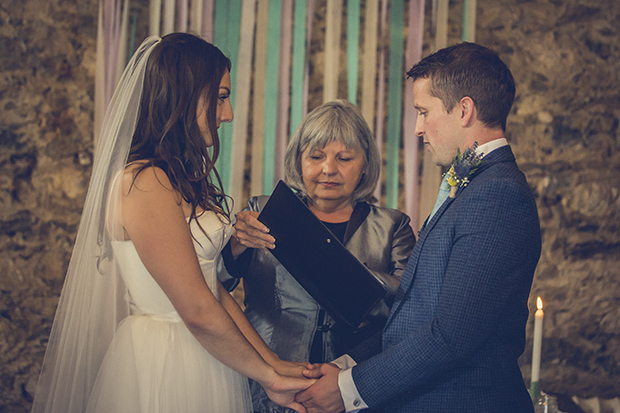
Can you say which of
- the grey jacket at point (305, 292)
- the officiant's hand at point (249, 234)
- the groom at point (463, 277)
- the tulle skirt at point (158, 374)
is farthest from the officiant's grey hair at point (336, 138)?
the tulle skirt at point (158, 374)

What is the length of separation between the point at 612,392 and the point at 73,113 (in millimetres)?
3088

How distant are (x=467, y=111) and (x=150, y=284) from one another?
98cm

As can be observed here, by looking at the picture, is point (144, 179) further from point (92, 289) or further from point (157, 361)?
point (157, 361)

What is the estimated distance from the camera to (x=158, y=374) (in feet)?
4.30

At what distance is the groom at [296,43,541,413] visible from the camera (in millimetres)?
1142

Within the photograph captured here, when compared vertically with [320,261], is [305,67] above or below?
above

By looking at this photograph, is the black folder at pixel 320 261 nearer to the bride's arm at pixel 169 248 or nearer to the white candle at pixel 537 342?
the bride's arm at pixel 169 248

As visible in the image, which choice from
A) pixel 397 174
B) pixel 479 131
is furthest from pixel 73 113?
pixel 479 131

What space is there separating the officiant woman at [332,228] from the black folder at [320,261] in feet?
0.19

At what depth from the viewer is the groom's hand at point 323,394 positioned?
1358mm

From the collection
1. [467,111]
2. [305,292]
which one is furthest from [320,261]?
[467,111]

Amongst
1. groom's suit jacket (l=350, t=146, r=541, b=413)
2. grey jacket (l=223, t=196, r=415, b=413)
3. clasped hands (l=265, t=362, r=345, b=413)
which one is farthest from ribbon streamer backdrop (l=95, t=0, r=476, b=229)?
groom's suit jacket (l=350, t=146, r=541, b=413)

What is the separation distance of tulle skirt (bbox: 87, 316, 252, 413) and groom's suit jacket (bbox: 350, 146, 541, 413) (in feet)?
1.35

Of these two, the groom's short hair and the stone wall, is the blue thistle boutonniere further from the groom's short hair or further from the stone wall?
the stone wall
